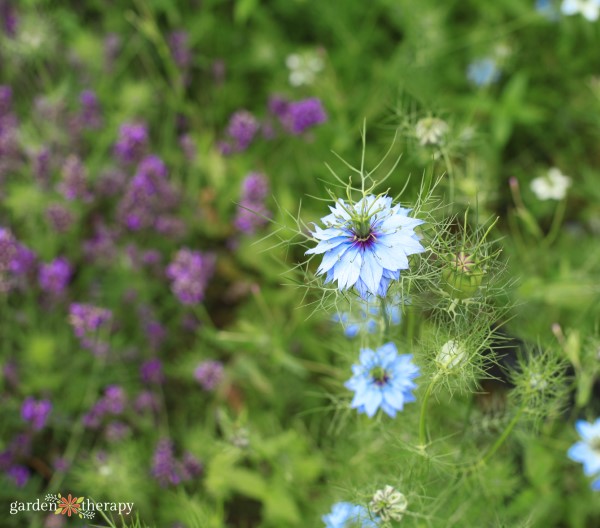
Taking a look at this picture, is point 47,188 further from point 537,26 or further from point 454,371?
point 537,26

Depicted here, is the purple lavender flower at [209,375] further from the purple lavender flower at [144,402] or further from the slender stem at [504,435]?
the slender stem at [504,435]

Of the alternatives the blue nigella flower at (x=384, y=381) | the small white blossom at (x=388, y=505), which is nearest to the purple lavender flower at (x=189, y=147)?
the blue nigella flower at (x=384, y=381)

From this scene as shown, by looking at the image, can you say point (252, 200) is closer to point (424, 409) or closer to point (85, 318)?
point (85, 318)

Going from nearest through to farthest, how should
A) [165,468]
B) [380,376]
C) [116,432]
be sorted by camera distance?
[380,376]
[165,468]
[116,432]

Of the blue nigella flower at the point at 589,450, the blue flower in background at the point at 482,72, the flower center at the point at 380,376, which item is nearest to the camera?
the flower center at the point at 380,376

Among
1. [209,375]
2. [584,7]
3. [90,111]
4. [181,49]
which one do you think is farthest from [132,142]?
[584,7]

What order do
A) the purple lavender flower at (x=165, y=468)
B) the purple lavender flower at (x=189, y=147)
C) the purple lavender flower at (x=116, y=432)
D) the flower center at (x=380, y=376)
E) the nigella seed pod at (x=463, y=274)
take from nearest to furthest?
the nigella seed pod at (x=463, y=274) → the flower center at (x=380, y=376) → the purple lavender flower at (x=165, y=468) → the purple lavender flower at (x=116, y=432) → the purple lavender flower at (x=189, y=147)
